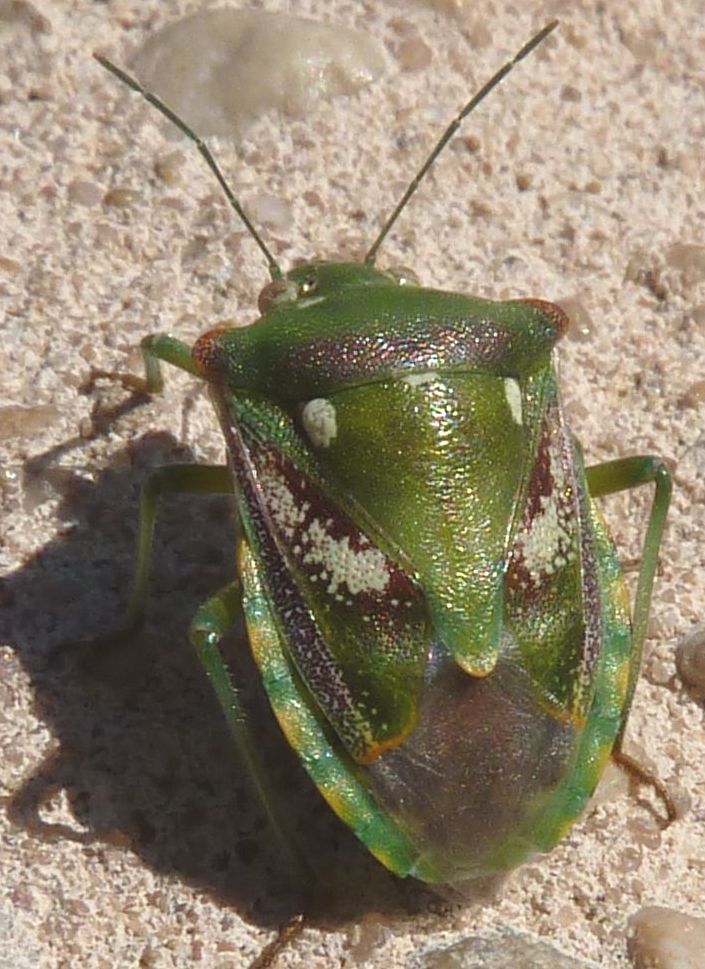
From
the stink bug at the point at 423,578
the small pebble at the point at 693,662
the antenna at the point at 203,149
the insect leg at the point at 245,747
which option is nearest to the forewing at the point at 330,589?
the stink bug at the point at 423,578

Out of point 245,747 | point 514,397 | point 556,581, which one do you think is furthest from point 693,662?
point 245,747

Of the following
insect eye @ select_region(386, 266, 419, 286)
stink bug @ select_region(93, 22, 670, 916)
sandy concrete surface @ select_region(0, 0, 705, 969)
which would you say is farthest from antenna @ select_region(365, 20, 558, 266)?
stink bug @ select_region(93, 22, 670, 916)

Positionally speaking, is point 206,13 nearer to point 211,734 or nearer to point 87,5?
point 87,5

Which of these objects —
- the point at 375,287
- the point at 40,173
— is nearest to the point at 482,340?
the point at 375,287

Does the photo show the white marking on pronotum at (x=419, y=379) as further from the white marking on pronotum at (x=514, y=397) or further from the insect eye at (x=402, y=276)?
the insect eye at (x=402, y=276)

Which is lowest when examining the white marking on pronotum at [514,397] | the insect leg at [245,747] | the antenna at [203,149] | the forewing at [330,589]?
the insect leg at [245,747]
